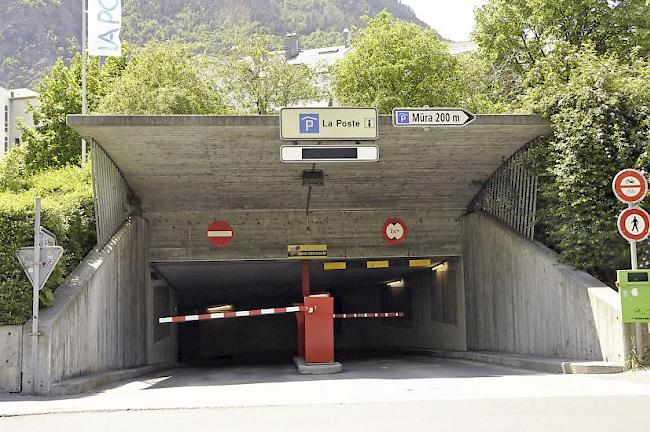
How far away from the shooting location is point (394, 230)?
2088 cm

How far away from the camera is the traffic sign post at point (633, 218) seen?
1137 centimetres

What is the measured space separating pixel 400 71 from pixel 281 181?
1235 cm

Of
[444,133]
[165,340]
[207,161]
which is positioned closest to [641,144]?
[444,133]

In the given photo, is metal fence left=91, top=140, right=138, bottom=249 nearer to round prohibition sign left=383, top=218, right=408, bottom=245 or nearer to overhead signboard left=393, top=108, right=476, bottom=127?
overhead signboard left=393, top=108, right=476, bottom=127

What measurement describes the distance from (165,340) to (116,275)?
27.7 feet

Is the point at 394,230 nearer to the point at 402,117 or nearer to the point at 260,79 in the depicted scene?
the point at 402,117

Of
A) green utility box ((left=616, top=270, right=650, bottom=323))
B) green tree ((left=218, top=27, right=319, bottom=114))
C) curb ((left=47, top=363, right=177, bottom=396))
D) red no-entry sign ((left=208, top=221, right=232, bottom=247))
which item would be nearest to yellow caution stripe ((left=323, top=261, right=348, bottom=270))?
red no-entry sign ((left=208, top=221, right=232, bottom=247))

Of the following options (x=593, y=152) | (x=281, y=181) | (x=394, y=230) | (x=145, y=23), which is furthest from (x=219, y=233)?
(x=145, y=23)

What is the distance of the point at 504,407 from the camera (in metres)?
7.93

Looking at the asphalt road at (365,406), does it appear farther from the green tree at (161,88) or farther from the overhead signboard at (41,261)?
the green tree at (161,88)

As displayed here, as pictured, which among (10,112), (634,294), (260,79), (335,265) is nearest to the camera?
(634,294)

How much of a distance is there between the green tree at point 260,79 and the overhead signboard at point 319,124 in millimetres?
19957

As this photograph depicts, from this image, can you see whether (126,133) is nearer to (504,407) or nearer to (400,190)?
(400,190)

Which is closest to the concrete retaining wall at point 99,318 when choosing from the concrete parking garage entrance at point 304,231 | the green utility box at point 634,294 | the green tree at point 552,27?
the concrete parking garage entrance at point 304,231
